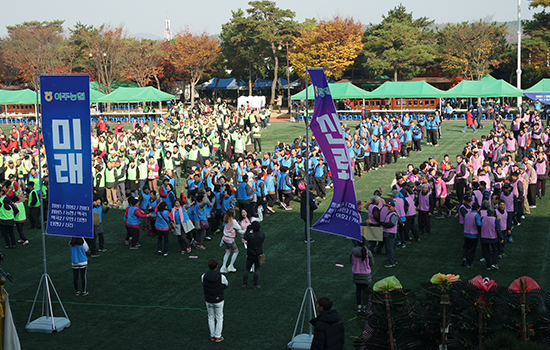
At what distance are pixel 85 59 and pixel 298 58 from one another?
25.8 m

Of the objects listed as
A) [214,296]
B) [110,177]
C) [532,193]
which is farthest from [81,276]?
[532,193]

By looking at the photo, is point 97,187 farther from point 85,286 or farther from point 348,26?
point 348,26

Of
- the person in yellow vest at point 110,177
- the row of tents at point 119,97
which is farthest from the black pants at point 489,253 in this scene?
the row of tents at point 119,97

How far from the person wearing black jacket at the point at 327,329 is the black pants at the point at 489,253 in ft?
18.9

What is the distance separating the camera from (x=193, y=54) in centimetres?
6022

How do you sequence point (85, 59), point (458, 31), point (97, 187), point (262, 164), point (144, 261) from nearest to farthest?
point (144, 261)
point (97, 187)
point (262, 164)
point (458, 31)
point (85, 59)

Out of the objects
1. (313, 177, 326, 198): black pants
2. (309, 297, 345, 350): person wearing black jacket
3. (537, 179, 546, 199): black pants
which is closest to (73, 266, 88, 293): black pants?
(309, 297, 345, 350): person wearing black jacket

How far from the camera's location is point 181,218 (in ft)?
43.1

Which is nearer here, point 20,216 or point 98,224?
point 98,224

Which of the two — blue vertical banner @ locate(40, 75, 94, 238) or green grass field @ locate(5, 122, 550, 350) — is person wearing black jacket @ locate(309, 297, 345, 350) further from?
blue vertical banner @ locate(40, 75, 94, 238)

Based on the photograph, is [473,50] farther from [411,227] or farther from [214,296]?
[214,296]

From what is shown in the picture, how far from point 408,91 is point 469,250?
25.8 meters

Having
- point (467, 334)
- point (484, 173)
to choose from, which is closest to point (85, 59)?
point (484, 173)

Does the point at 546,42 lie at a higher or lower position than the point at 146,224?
higher
